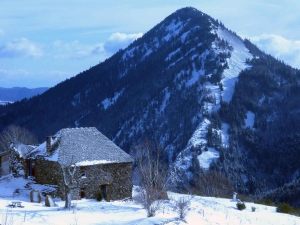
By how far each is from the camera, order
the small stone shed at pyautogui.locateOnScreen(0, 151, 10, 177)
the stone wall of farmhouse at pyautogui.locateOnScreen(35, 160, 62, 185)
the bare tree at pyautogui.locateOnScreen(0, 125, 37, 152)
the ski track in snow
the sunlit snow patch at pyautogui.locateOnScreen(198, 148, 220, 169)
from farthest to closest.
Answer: the ski track in snow, the sunlit snow patch at pyautogui.locateOnScreen(198, 148, 220, 169), the bare tree at pyautogui.locateOnScreen(0, 125, 37, 152), the small stone shed at pyautogui.locateOnScreen(0, 151, 10, 177), the stone wall of farmhouse at pyautogui.locateOnScreen(35, 160, 62, 185)

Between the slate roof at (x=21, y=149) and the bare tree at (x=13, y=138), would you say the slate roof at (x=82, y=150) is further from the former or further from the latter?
the bare tree at (x=13, y=138)

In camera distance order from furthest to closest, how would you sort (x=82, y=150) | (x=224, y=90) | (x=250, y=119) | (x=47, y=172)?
(x=224, y=90)
(x=250, y=119)
(x=82, y=150)
(x=47, y=172)

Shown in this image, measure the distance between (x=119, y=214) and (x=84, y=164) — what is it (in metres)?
9.80

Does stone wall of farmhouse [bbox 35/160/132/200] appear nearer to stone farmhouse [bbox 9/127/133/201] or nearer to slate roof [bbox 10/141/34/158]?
stone farmhouse [bbox 9/127/133/201]

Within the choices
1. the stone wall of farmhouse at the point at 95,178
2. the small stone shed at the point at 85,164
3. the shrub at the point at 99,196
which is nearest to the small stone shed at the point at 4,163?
the small stone shed at the point at 85,164

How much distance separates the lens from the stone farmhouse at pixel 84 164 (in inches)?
1506

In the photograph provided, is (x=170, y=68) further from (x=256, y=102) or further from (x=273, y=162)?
(x=273, y=162)

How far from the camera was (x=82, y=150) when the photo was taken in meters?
39.5

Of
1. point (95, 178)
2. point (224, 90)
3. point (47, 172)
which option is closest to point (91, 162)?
point (95, 178)

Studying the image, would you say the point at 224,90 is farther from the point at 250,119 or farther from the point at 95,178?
the point at 95,178

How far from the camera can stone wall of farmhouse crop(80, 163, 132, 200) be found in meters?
38.7

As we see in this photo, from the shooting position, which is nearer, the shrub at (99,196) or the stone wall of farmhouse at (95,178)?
the stone wall of farmhouse at (95,178)

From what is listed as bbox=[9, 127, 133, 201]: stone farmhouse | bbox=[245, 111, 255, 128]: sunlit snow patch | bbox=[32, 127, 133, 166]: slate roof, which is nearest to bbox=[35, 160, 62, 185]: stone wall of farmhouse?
bbox=[9, 127, 133, 201]: stone farmhouse

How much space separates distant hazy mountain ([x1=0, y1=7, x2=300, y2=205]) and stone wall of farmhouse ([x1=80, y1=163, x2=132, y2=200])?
6122 cm
